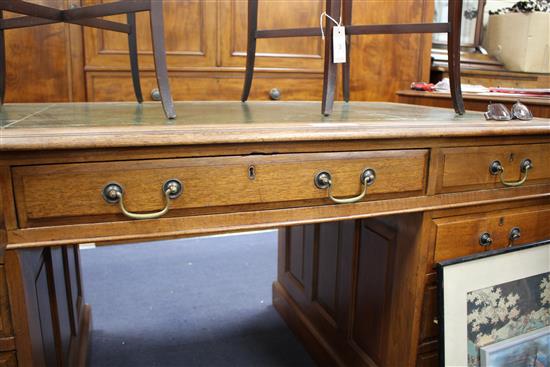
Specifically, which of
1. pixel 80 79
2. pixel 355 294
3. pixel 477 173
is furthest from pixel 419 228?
pixel 80 79

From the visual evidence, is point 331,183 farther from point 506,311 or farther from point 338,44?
point 506,311

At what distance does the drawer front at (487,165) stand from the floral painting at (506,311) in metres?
0.25

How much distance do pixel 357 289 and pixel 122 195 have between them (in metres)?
0.77

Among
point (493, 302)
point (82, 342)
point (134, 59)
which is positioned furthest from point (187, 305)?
point (493, 302)

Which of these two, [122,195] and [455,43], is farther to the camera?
[455,43]

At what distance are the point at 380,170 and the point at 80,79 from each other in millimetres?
1655

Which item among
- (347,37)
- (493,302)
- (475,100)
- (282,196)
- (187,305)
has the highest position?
(347,37)

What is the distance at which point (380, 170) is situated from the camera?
95cm

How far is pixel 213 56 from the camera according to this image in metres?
2.25

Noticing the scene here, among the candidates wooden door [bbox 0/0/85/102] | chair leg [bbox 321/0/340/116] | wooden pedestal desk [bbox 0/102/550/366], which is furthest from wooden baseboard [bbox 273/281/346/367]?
wooden door [bbox 0/0/85/102]

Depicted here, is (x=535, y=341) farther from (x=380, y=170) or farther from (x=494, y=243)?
(x=380, y=170)

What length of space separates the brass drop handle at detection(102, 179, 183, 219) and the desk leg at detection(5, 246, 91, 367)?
0.60 feet

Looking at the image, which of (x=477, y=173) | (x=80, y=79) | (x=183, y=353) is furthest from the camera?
(x=80, y=79)

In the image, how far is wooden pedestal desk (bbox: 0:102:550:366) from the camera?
0.76 metres
